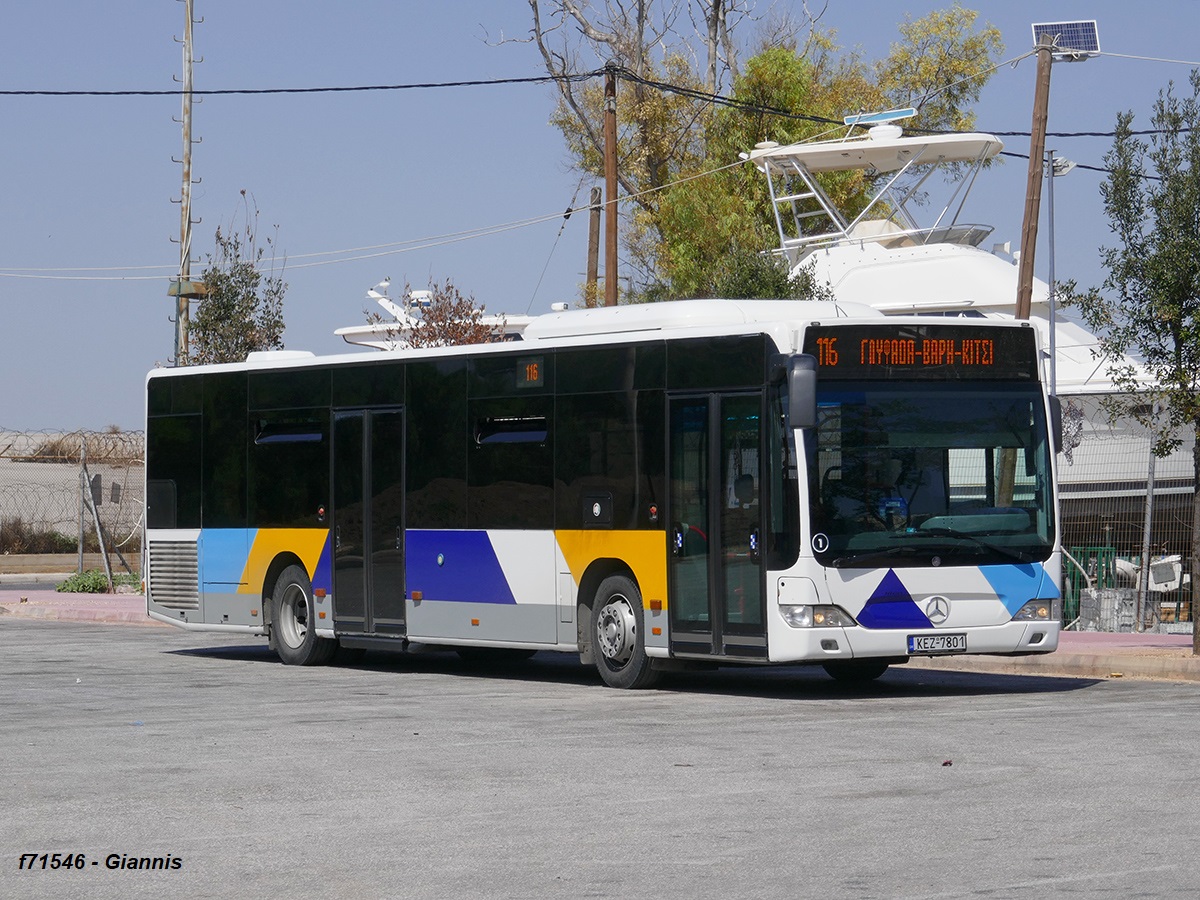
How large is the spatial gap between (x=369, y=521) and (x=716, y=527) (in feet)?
15.6

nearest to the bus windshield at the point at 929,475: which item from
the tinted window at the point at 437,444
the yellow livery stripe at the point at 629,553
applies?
the yellow livery stripe at the point at 629,553

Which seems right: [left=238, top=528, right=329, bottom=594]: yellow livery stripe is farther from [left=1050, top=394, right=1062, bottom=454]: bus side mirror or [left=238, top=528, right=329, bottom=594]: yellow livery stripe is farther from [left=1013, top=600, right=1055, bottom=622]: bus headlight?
[left=1050, top=394, right=1062, bottom=454]: bus side mirror

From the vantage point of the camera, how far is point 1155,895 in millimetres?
7098

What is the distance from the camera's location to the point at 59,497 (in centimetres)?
4516

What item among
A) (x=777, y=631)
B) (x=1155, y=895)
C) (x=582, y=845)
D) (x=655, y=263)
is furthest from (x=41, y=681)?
(x=655, y=263)

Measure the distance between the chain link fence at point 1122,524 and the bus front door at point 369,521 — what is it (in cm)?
930

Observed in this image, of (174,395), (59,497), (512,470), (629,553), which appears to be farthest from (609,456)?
(59,497)

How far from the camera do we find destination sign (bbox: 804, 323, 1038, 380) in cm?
1493

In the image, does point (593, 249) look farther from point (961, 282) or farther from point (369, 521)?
point (369, 521)

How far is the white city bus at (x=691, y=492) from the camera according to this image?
14.8 m

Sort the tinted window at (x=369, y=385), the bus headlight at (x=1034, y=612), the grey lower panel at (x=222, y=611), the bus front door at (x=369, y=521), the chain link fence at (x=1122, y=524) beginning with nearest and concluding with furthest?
the bus headlight at (x=1034, y=612) → the bus front door at (x=369, y=521) → the tinted window at (x=369, y=385) → the grey lower panel at (x=222, y=611) → the chain link fence at (x=1122, y=524)

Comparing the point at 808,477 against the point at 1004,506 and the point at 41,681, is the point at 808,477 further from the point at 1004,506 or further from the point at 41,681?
the point at 41,681

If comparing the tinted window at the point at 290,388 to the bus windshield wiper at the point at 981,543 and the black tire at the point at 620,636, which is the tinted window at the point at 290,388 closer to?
the black tire at the point at 620,636

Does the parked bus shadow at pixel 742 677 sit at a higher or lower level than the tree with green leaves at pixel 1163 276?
lower
